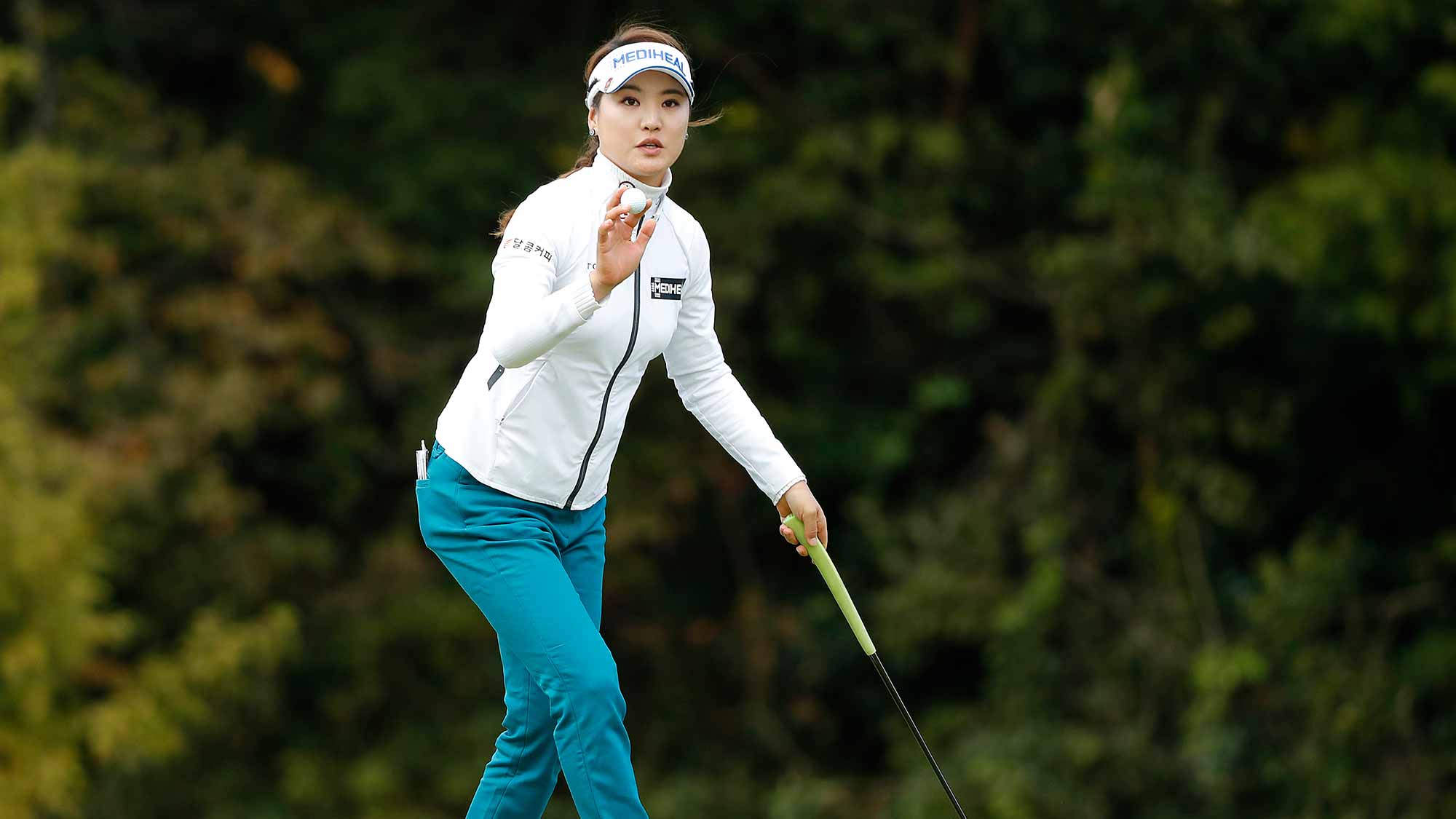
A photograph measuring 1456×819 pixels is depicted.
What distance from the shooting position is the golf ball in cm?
285

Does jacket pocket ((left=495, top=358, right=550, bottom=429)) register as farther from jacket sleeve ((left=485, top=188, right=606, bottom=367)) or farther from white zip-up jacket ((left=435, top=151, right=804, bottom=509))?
jacket sleeve ((left=485, top=188, right=606, bottom=367))

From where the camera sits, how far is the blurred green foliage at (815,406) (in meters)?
8.43

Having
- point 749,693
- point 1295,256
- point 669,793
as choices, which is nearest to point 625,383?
point 1295,256

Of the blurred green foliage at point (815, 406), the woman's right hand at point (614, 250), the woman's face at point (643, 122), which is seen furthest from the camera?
the blurred green foliage at point (815, 406)

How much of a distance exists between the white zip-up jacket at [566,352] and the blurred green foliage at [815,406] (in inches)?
209

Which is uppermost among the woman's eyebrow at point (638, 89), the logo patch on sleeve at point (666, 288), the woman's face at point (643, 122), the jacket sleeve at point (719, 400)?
the woman's eyebrow at point (638, 89)

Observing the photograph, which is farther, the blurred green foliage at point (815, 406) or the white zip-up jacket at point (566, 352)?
the blurred green foliage at point (815, 406)

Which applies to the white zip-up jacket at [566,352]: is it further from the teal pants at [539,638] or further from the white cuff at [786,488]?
the white cuff at [786,488]

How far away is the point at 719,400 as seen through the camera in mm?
3420

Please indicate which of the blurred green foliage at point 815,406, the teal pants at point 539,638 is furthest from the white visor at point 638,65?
the blurred green foliage at point 815,406

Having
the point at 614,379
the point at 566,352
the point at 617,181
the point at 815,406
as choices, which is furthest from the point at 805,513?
the point at 815,406

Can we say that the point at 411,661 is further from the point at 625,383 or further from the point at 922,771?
the point at 625,383

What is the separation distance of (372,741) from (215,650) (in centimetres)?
121

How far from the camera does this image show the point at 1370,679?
8.23 metres
